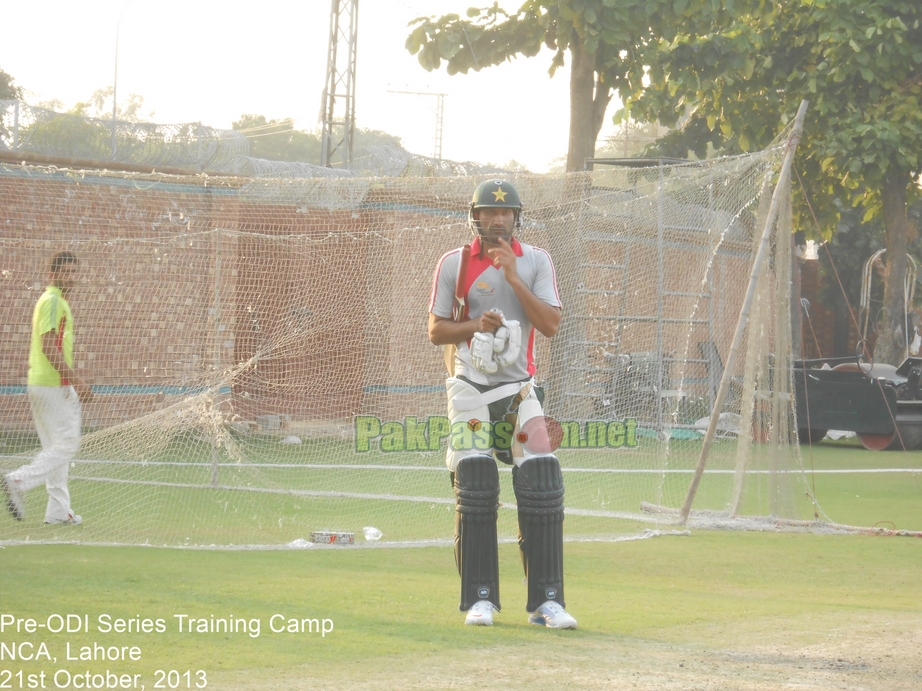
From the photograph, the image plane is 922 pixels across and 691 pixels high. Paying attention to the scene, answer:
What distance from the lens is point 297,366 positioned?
40.1 ft

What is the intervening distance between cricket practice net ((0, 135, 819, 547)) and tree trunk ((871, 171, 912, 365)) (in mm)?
7369

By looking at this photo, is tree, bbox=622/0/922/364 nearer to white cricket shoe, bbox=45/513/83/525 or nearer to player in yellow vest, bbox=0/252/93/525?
player in yellow vest, bbox=0/252/93/525

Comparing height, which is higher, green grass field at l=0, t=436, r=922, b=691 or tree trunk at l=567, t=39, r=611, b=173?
tree trunk at l=567, t=39, r=611, b=173

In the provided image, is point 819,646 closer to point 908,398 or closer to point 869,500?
point 869,500

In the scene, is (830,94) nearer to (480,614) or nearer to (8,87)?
(480,614)

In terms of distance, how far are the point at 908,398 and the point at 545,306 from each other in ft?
47.5

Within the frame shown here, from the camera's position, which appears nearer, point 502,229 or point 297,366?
point 502,229

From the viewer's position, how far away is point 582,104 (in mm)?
16531

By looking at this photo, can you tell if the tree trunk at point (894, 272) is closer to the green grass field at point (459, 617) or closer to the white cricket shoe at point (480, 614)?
the green grass field at point (459, 617)

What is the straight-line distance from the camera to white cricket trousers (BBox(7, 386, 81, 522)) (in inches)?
343

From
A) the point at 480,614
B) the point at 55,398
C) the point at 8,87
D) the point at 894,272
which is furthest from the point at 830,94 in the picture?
the point at 8,87

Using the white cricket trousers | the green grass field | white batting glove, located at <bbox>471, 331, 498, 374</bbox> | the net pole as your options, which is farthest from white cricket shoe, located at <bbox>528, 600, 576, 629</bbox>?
the white cricket trousers

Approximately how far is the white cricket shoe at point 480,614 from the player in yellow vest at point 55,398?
14.4 feet

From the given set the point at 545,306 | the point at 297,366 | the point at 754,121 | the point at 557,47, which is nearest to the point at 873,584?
the point at 545,306
